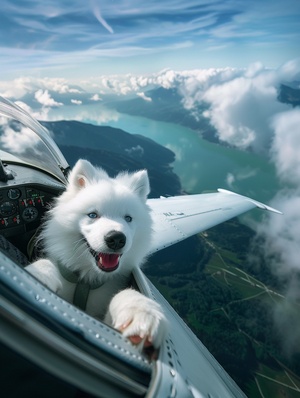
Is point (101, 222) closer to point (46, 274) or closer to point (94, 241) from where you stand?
point (94, 241)

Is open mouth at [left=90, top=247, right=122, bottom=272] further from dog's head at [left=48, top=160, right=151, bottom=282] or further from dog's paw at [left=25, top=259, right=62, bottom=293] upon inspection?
dog's paw at [left=25, top=259, right=62, bottom=293]

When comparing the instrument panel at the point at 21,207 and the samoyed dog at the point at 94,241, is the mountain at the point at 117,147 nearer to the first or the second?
the instrument panel at the point at 21,207

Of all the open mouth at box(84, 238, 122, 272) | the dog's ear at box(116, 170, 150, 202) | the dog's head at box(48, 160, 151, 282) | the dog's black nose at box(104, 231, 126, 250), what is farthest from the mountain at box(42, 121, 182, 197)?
the dog's black nose at box(104, 231, 126, 250)

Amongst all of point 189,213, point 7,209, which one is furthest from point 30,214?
point 189,213

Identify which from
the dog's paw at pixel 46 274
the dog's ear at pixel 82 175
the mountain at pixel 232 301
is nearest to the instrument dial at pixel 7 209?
the dog's ear at pixel 82 175

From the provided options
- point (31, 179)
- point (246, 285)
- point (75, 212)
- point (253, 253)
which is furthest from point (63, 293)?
point (253, 253)

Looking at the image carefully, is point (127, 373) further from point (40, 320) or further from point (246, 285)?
point (246, 285)
